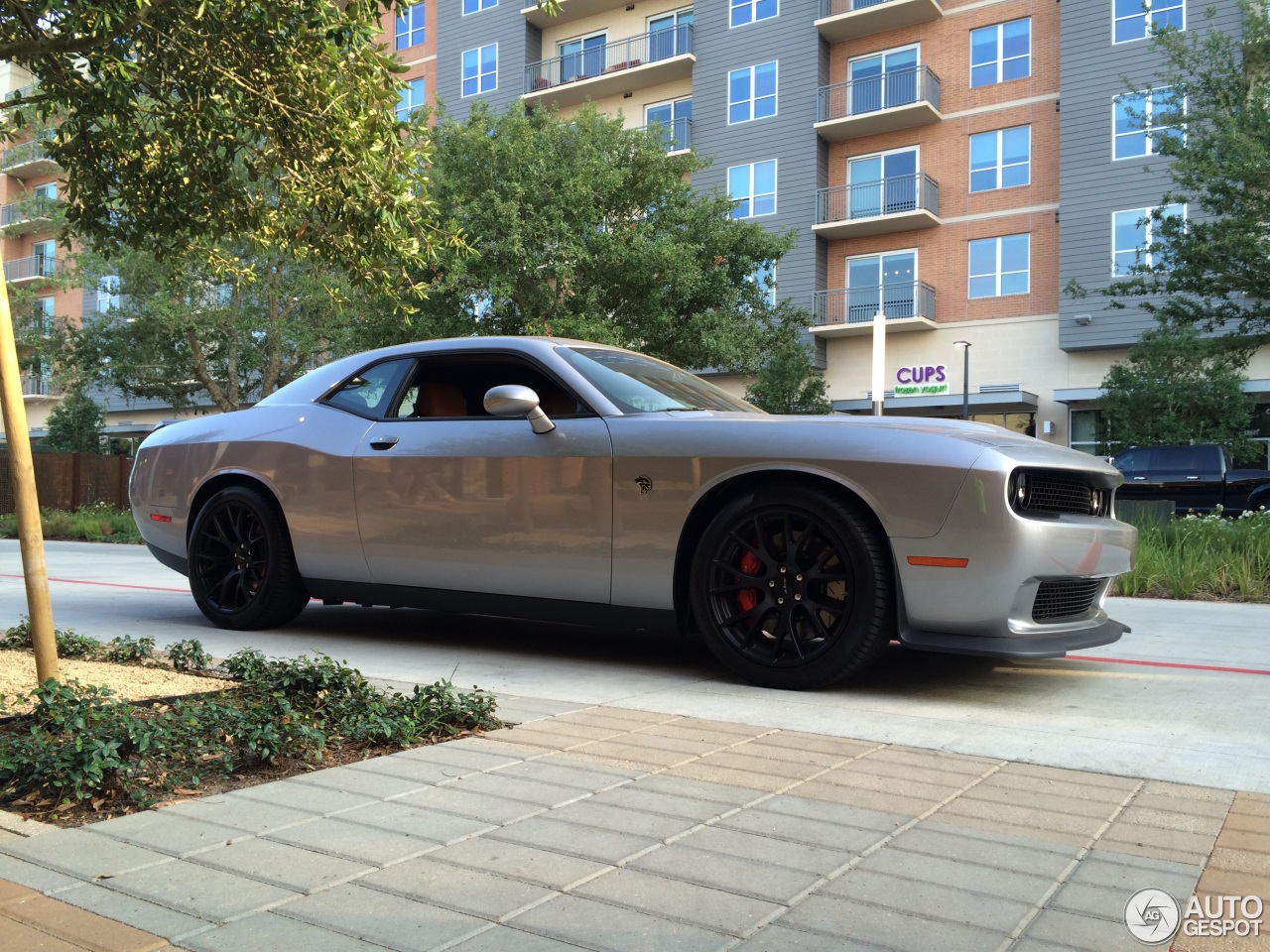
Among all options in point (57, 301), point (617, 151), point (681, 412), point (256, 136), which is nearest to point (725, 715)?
point (681, 412)

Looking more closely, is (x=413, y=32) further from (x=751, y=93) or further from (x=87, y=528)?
(x=87, y=528)

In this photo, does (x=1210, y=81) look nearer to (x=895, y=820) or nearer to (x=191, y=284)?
(x=895, y=820)

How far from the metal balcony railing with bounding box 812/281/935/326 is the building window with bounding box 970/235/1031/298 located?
1.30 metres

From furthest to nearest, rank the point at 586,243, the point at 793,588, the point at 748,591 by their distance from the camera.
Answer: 1. the point at 586,243
2. the point at 748,591
3. the point at 793,588

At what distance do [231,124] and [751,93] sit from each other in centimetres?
2850

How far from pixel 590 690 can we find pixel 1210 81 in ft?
45.7

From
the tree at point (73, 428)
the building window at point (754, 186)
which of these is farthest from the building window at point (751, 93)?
the tree at point (73, 428)

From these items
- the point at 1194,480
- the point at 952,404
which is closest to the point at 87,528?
the point at 1194,480

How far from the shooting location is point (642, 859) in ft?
8.05

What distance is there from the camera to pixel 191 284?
26703mm

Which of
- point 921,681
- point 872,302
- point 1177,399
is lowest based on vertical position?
point 921,681

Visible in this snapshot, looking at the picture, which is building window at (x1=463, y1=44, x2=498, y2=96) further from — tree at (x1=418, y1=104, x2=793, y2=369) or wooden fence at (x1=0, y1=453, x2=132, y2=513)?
wooden fence at (x1=0, y1=453, x2=132, y2=513)

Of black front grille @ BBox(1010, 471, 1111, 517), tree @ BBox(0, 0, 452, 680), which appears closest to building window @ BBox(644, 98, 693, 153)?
tree @ BBox(0, 0, 452, 680)

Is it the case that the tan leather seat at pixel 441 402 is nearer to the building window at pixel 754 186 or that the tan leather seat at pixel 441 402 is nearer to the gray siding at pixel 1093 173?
the gray siding at pixel 1093 173
